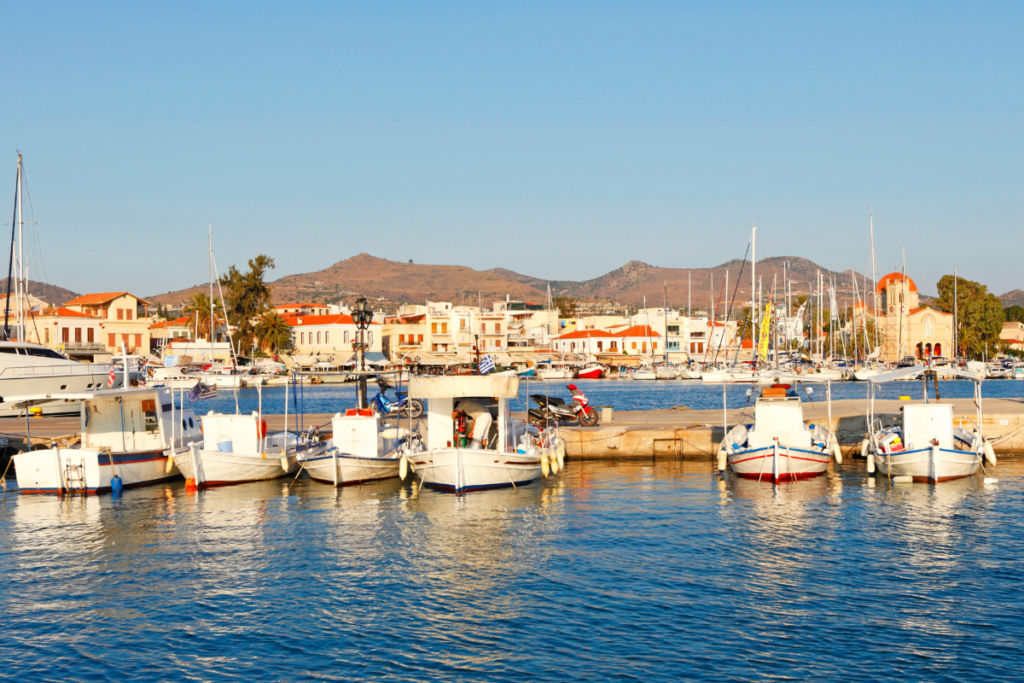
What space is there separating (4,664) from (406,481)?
15.8m

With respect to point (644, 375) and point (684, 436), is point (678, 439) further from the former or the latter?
point (644, 375)

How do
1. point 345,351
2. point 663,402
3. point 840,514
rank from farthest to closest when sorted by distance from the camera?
point 345,351 < point 663,402 < point 840,514

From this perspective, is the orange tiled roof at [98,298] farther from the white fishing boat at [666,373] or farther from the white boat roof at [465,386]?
the white boat roof at [465,386]

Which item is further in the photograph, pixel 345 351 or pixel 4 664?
pixel 345 351

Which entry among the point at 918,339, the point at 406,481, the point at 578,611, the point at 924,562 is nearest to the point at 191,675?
the point at 578,611

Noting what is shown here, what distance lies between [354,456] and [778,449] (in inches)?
505

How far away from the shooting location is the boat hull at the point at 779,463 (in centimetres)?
2703

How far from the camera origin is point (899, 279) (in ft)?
492

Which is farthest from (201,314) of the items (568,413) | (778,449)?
(778,449)

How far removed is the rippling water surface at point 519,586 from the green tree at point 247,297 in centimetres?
9664

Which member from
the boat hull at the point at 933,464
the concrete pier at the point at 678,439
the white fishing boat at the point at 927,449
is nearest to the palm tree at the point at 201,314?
the concrete pier at the point at 678,439

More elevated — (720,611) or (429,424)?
(429,424)

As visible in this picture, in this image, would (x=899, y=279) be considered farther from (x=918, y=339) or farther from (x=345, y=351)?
(x=345, y=351)

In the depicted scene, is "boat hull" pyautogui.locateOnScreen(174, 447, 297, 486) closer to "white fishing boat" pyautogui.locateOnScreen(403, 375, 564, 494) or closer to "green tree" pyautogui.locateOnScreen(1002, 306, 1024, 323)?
"white fishing boat" pyautogui.locateOnScreen(403, 375, 564, 494)
